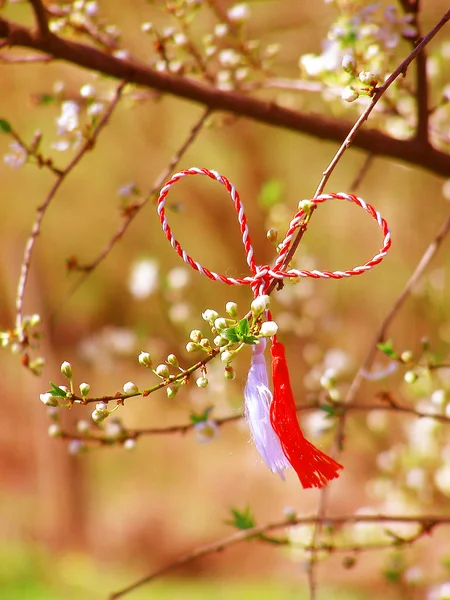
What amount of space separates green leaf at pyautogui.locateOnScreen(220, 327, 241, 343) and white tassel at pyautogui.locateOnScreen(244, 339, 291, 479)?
0.30ft

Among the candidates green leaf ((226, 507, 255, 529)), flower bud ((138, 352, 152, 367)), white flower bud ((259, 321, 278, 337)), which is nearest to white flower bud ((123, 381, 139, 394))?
flower bud ((138, 352, 152, 367))

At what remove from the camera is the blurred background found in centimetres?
261

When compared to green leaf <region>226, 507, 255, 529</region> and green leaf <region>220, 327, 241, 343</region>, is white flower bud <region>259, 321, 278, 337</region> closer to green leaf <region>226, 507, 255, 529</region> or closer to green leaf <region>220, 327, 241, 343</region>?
green leaf <region>220, 327, 241, 343</region>

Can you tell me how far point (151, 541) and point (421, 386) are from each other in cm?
174

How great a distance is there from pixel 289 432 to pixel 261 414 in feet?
0.12

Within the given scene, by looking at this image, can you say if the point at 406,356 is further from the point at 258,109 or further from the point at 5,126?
the point at 5,126

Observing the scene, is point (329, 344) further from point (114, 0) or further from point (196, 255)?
point (114, 0)

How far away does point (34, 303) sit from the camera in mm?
2727

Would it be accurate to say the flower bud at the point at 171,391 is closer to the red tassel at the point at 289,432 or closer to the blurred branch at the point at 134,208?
the red tassel at the point at 289,432

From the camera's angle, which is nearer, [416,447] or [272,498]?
[416,447]

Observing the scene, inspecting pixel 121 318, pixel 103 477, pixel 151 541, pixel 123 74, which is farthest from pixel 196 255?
pixel 123 74

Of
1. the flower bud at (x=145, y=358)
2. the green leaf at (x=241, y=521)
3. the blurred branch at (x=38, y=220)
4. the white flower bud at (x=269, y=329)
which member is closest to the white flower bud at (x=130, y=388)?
the flower bud at (x=145, y=358)

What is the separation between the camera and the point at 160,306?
2.55 meters

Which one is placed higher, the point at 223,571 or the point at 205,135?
the point at 205,135
